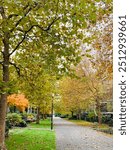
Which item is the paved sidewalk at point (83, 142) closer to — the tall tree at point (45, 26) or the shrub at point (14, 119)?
the tall tree at point (45, 26)

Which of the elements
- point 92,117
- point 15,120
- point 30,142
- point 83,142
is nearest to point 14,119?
point 15,120

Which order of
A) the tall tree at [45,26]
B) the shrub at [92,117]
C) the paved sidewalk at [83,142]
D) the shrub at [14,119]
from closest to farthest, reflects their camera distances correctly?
1. the tall tree at [45,26]
2. the paved sidewalk at [83,142]
3. the shrub at [14,119]
4. the shrub at [92,117]

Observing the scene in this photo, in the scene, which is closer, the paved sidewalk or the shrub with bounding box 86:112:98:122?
the paved sidewalk

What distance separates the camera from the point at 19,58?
50.9 ft

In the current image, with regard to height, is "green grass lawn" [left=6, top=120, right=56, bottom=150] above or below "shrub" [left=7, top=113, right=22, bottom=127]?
below

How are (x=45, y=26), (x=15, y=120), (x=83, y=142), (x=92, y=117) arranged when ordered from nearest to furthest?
(x=45, y=26) → (x=83, y=142) → (x=15, y=120) → (x=92, y=117)

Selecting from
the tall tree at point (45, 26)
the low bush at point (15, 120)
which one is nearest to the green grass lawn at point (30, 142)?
the tall tree at point (45, 26)

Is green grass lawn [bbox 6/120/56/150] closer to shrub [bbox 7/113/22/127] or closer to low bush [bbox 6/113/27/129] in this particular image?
low bush [bbox 6/113/27/129]

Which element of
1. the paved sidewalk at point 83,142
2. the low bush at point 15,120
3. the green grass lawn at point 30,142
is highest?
the low bush at point 15,120

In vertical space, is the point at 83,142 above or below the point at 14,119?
below

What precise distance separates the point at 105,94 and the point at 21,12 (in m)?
38.3

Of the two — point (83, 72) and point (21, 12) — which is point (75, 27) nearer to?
point (21, 12)

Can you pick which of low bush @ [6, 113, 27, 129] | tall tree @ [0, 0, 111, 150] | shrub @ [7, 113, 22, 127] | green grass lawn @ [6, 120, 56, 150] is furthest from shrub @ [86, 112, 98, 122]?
tall tree @ [0, 0, 111, 150]

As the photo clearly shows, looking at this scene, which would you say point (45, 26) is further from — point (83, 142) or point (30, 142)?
point (83, 142)
